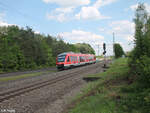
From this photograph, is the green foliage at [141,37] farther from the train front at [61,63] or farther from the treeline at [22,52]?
the treeline at [22,52]

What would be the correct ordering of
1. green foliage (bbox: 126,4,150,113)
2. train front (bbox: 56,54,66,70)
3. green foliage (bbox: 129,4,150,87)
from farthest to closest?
train front (bbox: 56,54,66,70) → green foliage (bbox: 129,4,150,87) → green foliage (bbox: 126,4,150,113)

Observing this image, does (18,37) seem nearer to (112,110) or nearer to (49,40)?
(49,40)

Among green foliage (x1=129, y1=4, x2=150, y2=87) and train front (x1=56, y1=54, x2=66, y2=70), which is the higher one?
green foliage (x1=129, y1=4, x2=150, y2=87)

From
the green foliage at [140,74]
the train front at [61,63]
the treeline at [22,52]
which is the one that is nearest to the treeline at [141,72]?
the green foliage at [140,74]

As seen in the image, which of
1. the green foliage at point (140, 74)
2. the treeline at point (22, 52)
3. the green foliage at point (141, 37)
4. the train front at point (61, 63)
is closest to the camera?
the green foliage at point (140, 74)

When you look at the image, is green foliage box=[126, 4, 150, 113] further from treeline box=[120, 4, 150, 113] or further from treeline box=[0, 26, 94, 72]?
treeline box=[0, 26, 94, 72]

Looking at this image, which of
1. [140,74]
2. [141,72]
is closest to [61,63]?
[140,74]

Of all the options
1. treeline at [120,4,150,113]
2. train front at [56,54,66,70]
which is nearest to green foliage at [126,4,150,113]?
treeline at [120,4,150,113]

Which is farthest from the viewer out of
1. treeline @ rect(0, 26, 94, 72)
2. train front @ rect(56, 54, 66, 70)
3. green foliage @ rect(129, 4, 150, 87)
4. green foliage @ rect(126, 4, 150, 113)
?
treeline @ rect(0, 26, 94, 72)

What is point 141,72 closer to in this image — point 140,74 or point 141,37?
point 140,74

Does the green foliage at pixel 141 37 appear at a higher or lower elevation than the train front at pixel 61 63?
higher

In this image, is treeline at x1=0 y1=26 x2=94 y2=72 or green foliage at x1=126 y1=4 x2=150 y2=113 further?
treeline at x1=0 y1=26 x2=94 y2=72

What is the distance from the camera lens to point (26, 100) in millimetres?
7754

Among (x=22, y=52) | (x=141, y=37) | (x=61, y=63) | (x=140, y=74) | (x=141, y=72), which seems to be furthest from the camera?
(x=22, y=52)
